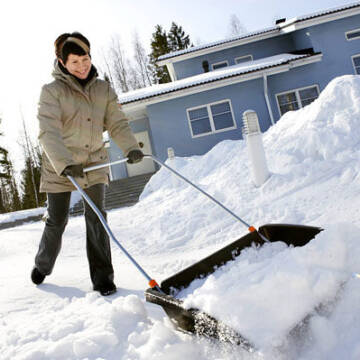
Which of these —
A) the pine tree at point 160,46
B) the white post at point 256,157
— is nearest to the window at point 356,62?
the white post at point 256,157

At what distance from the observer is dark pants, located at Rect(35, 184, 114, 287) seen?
9.50ft

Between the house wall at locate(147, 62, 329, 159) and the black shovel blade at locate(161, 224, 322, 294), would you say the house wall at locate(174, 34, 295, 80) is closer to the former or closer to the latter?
the house wall at locate(147, 62, 329, 159)

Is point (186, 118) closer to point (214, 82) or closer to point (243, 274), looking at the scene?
point (214, 82)

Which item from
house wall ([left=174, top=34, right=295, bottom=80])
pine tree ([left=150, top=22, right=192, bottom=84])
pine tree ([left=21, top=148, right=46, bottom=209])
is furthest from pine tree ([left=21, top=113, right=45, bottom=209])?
house wall ([left=174, top=34, right=295, bottom=80])

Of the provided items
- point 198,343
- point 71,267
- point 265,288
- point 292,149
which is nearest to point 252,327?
point 265,288

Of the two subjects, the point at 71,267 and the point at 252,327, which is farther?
the point at 71,267

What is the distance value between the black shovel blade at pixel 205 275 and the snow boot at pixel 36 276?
1.68 meters

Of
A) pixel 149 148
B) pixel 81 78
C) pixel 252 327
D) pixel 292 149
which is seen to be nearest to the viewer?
pixel 252 327

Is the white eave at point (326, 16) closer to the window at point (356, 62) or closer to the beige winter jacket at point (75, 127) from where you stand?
the window at point (356, 62)

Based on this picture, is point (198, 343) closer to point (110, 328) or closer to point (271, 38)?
point (110, 328)

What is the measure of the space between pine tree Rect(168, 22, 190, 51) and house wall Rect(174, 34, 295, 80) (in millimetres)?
18650

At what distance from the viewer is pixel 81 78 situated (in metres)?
2.87

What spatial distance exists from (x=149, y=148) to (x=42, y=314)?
14.9 metres

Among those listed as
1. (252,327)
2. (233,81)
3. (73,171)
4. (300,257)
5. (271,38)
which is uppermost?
(271,38)
